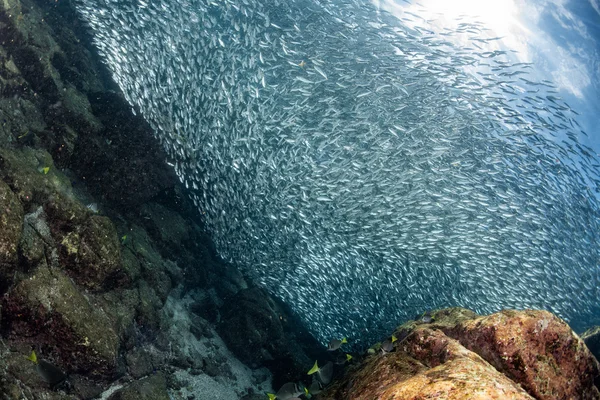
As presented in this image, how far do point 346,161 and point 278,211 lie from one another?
314cm

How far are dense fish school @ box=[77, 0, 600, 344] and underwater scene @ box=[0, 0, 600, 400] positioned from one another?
11 centimetres

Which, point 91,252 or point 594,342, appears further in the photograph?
point 594,342

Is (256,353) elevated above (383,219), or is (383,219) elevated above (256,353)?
(383,219)

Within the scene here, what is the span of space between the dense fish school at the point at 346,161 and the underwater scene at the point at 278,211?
0.11 meters

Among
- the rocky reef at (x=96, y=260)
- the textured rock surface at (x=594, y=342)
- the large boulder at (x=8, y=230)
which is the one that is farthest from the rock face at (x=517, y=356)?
the textured rock surface at (x=594, y=342)

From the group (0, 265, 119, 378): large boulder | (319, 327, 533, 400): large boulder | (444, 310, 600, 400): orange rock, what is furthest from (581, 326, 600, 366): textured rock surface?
(0, 265, 119, 378): large boulder

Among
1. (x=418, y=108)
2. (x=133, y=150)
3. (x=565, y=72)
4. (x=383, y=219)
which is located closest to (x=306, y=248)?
(x=383, y=219)

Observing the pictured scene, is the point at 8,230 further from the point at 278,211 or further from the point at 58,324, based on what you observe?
the point at 278,211

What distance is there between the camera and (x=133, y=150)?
9758 millimetres

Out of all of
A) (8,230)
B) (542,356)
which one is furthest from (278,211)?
(542,356)

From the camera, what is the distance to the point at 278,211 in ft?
36.9

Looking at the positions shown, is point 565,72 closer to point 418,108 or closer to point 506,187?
point 506,187

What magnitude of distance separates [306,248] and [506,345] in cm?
875

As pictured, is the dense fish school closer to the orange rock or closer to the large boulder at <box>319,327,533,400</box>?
the large boulder at <box>319,327,533,400</box>
